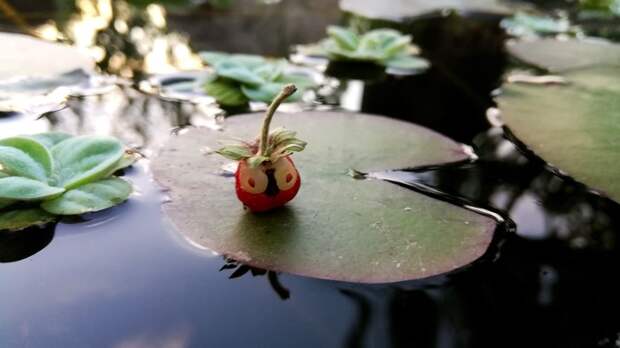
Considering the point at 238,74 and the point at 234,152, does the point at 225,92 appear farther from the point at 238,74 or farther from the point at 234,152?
the point at 234,152

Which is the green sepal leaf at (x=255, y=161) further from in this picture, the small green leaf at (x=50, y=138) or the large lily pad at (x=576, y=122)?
the large lily pad at (x=576, y=122)

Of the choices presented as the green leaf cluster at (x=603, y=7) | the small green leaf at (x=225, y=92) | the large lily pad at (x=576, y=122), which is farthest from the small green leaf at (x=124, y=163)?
the green leaf cluster at (x=603, y=7)

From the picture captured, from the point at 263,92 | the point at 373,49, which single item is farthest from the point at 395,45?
the point at 263,92

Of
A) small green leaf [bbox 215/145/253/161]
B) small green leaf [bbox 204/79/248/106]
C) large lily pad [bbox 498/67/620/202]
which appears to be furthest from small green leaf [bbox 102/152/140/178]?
large lily pad [bbox 498/67/620/202]

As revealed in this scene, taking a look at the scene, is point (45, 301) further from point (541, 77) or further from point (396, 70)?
point (541, 77)

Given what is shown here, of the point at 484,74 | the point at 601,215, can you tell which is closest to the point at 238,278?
the point at 601,215
